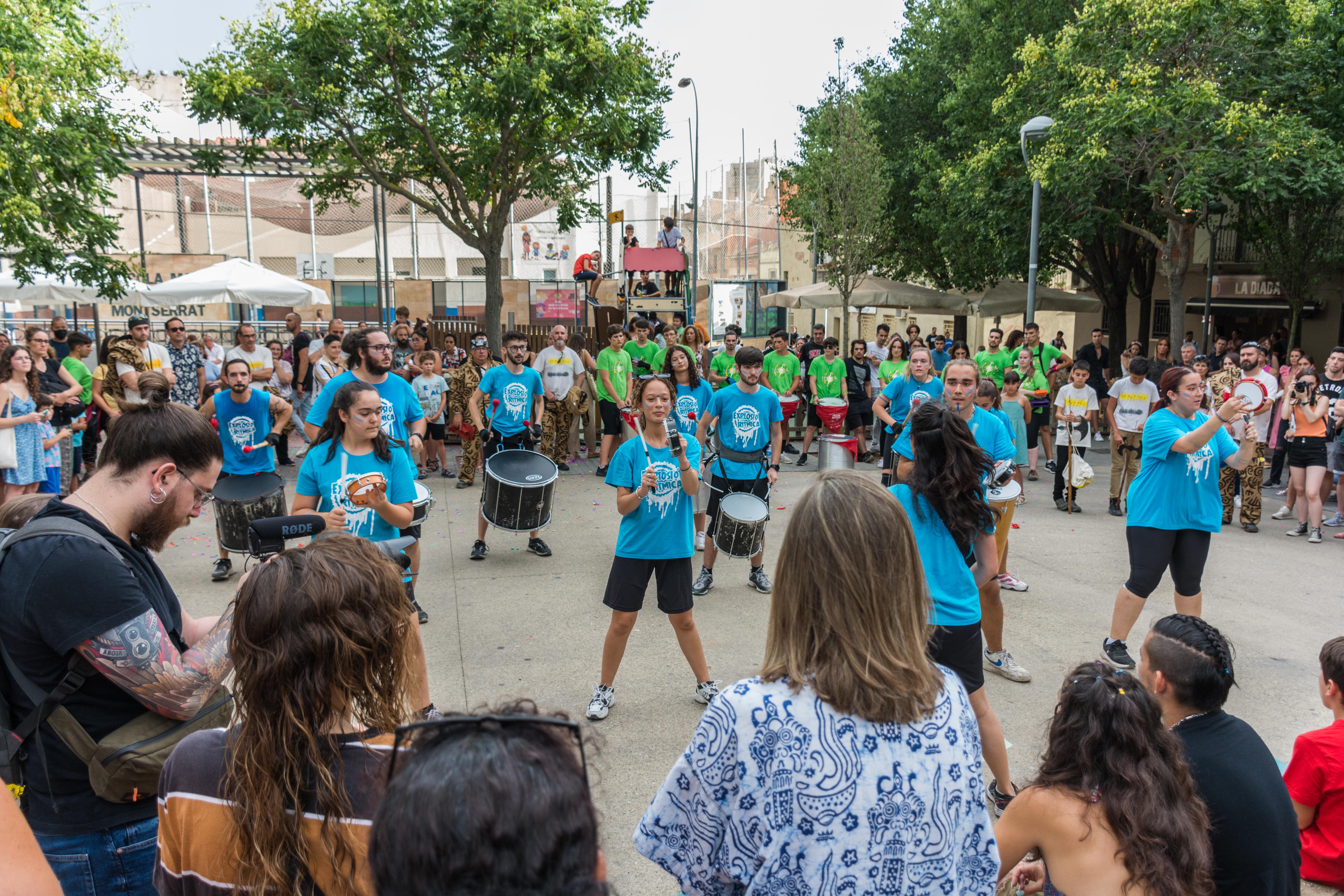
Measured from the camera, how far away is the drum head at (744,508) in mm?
6285

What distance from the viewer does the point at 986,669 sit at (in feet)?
17.5

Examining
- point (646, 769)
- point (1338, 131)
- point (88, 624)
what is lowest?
point (646, 769)

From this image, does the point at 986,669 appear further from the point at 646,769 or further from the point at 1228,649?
the point at 1228,649

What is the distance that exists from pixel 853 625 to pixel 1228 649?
65.2 inches

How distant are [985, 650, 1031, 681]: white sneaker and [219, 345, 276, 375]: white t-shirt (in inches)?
340

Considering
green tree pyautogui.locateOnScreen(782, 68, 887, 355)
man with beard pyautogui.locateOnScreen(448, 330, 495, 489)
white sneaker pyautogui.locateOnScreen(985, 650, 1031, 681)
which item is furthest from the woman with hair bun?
green tree pyautogui.locateOnScreen(782, 68, 887, 355)

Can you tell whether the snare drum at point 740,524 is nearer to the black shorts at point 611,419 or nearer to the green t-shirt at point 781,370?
the black shorts at point 611,419

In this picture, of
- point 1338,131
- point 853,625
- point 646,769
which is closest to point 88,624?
point 853,625

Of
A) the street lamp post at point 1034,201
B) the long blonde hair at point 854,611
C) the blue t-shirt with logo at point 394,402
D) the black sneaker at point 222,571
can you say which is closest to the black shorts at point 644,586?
the blue t-shirt with logo at point 394,402

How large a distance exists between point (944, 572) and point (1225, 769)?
129 cm

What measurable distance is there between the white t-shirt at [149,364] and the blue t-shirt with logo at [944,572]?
28.0ft

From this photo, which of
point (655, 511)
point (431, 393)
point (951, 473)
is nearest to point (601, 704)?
point (655, 511)

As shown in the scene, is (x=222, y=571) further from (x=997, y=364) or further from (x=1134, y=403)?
(x=997, y=364)

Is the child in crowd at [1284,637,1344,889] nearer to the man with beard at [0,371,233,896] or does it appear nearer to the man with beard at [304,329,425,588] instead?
the man with beard at [0,371,233,896]
